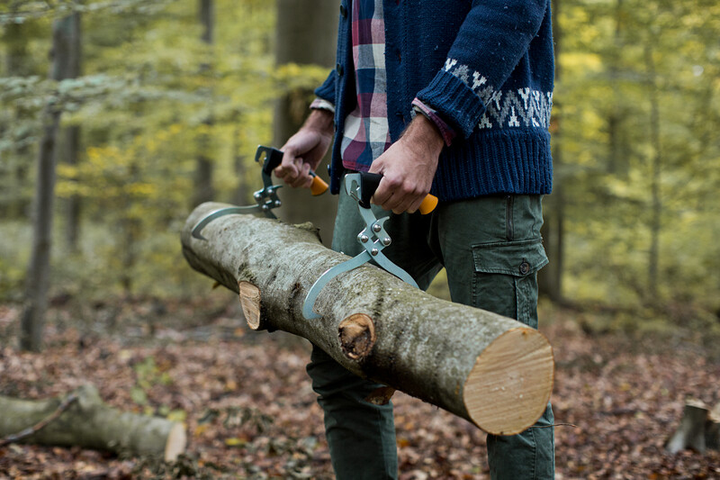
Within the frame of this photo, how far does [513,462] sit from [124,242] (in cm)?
959

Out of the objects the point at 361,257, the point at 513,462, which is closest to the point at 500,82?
the point at 361,257

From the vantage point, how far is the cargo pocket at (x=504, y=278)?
64.2 inches

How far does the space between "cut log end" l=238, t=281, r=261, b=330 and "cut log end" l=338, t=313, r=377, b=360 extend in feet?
1.64

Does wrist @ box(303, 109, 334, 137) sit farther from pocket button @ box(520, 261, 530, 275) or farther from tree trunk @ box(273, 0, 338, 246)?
tree trunk @ box(273, 0, 338, 246)

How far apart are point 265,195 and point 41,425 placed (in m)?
2.36

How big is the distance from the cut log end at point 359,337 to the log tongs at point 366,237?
183 mm

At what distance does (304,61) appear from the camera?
18.9ft

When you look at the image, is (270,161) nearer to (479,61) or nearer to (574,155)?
(479,61)

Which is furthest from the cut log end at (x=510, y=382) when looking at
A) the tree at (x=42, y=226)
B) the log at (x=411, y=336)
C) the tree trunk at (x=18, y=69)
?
the tree trunk at (x=18, y=69)

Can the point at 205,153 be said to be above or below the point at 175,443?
above

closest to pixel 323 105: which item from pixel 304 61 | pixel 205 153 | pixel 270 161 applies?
pixel 270 161

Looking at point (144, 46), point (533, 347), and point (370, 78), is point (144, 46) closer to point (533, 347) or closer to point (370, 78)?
point (370, 78)

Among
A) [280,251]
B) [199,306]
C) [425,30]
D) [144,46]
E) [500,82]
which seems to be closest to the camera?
[500,82]

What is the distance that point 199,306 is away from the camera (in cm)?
880
